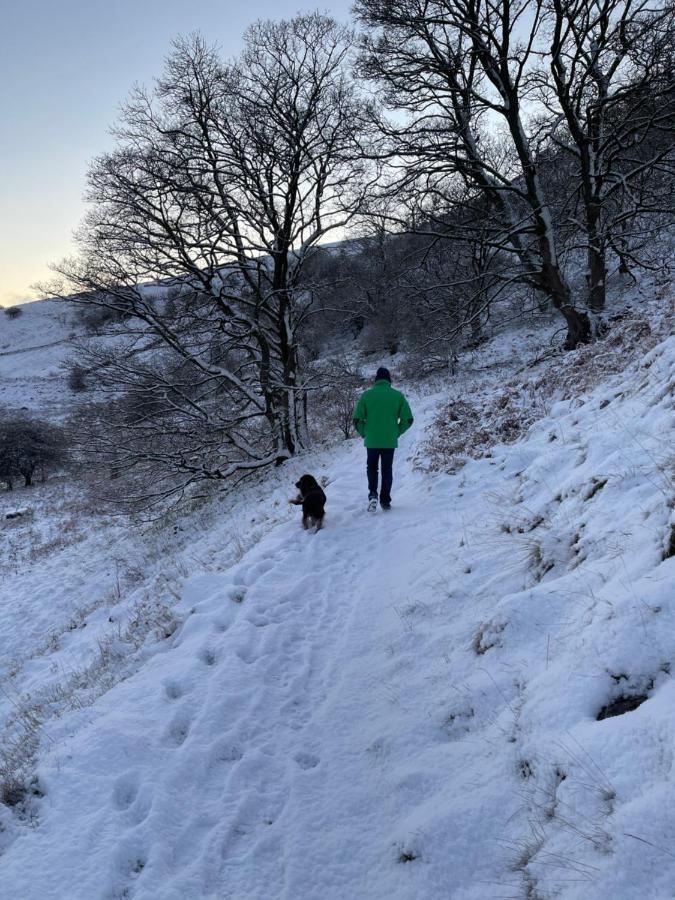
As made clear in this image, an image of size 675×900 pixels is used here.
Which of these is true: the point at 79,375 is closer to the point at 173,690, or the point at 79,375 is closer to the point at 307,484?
the point at 307,484

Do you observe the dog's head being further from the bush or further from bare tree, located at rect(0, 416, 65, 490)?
bare tree, located at rect(0, 416, 65, 490)

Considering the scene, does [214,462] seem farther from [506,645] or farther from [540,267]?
[506,645]

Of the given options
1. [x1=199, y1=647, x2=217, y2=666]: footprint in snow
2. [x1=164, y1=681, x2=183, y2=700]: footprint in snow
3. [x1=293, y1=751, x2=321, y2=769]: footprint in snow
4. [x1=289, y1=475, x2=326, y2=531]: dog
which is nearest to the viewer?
[x1=293, y1=751, x2=321, y2=769]: footprint in snow

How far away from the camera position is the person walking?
22.8 feet

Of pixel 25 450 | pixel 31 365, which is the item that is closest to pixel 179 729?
pixel 25 450

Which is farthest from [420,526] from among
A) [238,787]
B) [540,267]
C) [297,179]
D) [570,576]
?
[297,179]

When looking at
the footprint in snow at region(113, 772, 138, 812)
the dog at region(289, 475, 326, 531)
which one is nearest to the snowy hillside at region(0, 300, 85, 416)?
the dog at region(289, 475, 326, 531)

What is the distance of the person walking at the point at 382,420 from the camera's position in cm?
694

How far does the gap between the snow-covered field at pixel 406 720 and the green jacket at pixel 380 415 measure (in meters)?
1.52

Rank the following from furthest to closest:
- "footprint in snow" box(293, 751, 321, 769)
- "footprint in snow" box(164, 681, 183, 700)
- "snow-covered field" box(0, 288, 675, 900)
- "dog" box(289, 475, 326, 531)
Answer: "dog" box(289, 475, 326, 531)
"footprint in snow" box(164, 681, 183, 700)
"footprint in snow" box(293, 751, 321, 769)
"snow-covered field" box(0, 288, 675, 900)

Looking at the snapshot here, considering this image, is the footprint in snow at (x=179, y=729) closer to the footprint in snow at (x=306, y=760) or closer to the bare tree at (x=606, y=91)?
the footprint in snow at (x=306, y=760)

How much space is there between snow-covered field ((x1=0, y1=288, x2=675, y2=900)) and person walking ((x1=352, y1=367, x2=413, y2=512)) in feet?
4.49

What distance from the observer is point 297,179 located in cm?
1236

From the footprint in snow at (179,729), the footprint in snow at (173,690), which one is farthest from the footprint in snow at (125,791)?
the footprint in snow at (173,690)
